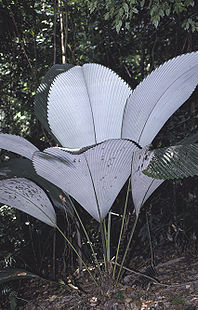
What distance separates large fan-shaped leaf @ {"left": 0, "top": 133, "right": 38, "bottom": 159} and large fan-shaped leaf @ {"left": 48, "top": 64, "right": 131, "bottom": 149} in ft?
0.64

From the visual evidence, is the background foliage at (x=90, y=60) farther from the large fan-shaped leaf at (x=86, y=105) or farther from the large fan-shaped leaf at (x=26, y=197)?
the large fan-shaped leaf at (x=86, y=105)

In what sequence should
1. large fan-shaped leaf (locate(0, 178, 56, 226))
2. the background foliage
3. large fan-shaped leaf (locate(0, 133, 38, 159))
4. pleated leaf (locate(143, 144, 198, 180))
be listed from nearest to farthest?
pleated leaf (locate(143, 144, 198, 180))
large fan-shaped leaf (locate(0, 133, 38, 159))
large fan-shaped leaf (locate(0, 178, 56, 226))
the background foliage

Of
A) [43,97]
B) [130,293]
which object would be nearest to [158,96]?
[43,97]

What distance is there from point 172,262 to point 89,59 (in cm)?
187

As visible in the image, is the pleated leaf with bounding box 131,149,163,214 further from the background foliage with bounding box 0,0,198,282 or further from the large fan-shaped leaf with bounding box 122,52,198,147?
the background foliage with bounding box 0,0,198,282

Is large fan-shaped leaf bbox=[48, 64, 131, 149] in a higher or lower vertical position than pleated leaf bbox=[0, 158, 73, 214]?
higher

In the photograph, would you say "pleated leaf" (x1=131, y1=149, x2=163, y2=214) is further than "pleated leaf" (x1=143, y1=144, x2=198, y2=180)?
Yes

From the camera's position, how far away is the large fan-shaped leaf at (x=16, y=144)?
150 cm

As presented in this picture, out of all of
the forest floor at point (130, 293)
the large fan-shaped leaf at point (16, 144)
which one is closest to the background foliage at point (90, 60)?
the forest floor at point (130, 293)

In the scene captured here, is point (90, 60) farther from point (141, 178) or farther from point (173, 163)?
point (173, 163)

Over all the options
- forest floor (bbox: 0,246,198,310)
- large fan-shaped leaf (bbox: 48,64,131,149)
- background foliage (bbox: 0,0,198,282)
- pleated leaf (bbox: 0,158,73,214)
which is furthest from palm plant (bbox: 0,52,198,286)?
background foliage (bbox: 0,0,198,282)

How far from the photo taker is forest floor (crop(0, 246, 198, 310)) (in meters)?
→ 1.80

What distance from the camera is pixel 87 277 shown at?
233cm

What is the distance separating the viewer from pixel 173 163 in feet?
4.20
